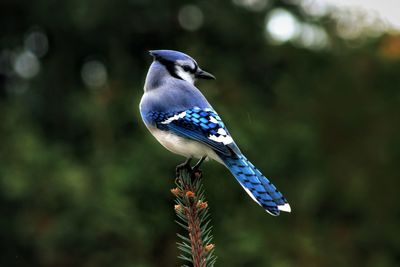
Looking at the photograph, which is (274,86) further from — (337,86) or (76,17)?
(76,17)

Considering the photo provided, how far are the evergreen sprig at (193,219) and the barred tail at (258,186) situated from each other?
169mm

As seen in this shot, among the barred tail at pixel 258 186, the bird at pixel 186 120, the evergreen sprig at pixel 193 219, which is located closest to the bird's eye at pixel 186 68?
the bird at pixel 186 120

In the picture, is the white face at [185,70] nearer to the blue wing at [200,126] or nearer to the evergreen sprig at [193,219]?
the blue wing at [200,126]

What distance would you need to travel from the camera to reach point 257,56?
11.7 metres

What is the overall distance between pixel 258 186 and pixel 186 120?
596mm

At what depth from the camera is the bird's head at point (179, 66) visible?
3342mm

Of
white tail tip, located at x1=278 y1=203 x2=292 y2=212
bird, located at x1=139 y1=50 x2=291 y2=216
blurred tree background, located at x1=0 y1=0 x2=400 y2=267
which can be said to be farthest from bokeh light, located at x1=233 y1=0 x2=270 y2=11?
white tail tip, located at x1=278 y1=203 x2=292 y2=212

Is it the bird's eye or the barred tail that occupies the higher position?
the bird's eye

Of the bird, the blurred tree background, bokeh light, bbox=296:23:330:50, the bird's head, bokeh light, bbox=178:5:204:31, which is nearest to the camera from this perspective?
the bird

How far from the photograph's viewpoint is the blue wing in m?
2.91

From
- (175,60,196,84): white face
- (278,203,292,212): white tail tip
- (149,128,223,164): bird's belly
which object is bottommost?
(149,128,223,164): bird's belly

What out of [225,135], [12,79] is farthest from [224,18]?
[225,135]

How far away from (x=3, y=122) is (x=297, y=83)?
426cm

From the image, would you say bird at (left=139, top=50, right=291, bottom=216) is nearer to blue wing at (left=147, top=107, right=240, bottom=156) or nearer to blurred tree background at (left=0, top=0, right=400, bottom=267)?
blue wing at (left=147, top=107, right=240, bottom=156)
